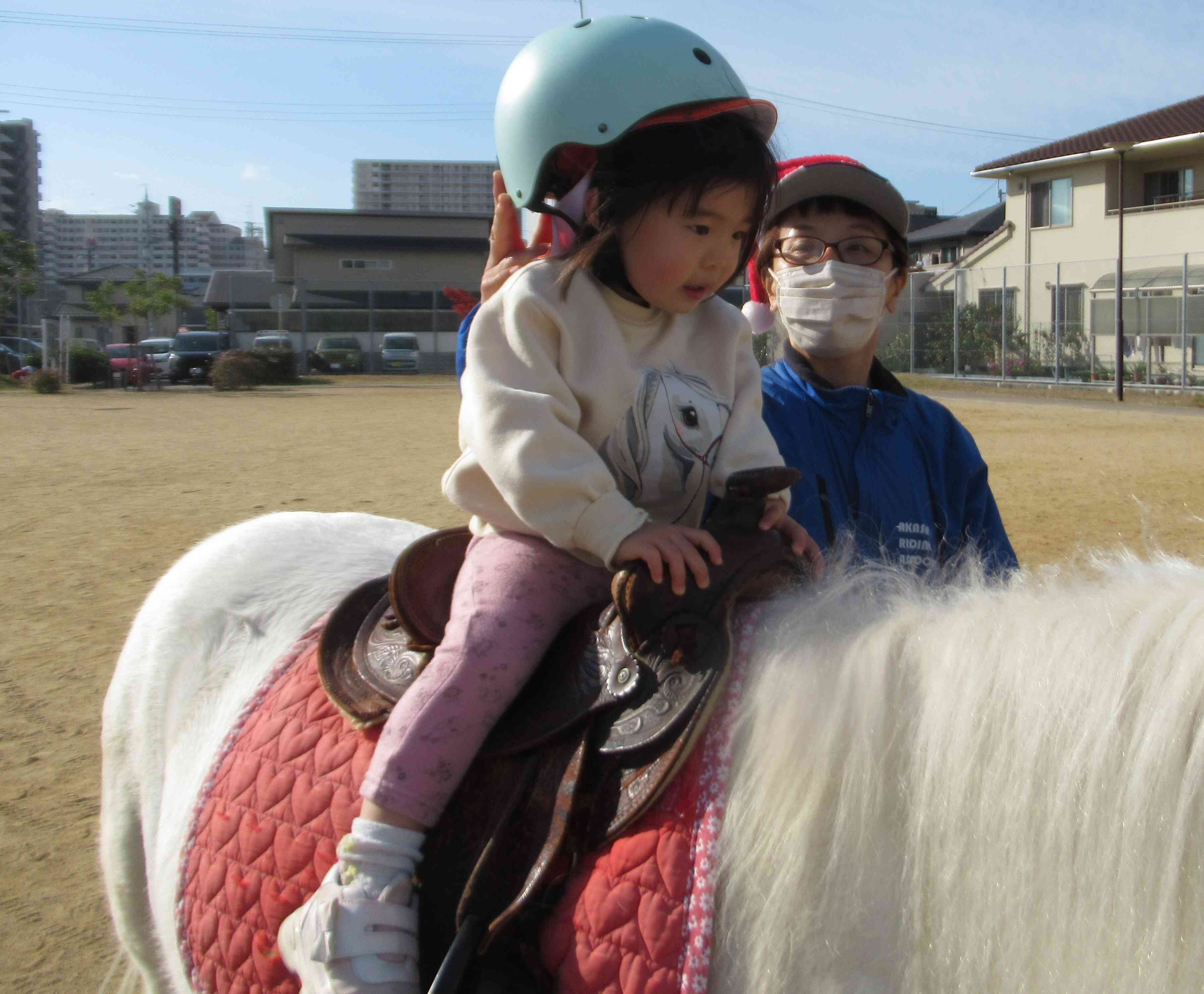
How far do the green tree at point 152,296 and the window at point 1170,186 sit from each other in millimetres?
34491

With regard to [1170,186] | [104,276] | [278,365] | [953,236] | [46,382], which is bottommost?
[46,382]

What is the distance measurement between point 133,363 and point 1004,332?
21.4 m

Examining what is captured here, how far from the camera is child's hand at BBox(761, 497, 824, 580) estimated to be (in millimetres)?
1454

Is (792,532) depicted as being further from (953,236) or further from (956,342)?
(953,236)

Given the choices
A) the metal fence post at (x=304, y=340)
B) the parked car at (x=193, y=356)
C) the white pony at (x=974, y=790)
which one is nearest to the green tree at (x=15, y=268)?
the parked car at (x=193, y=356)

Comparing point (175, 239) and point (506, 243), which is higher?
point (175, 239)

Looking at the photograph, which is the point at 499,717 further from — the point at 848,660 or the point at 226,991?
the point at 226,991

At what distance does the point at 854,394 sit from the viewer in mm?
2369

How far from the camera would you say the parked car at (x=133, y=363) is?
26.8m

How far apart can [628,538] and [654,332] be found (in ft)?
1.44

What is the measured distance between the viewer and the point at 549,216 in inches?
73.1

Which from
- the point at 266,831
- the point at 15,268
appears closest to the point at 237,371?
the point at 15,268

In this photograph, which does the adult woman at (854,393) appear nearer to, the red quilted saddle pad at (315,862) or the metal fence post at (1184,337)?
the red quilted saddle pad at (315,862)

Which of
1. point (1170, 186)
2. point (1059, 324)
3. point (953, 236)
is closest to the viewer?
point (1059, 324)
